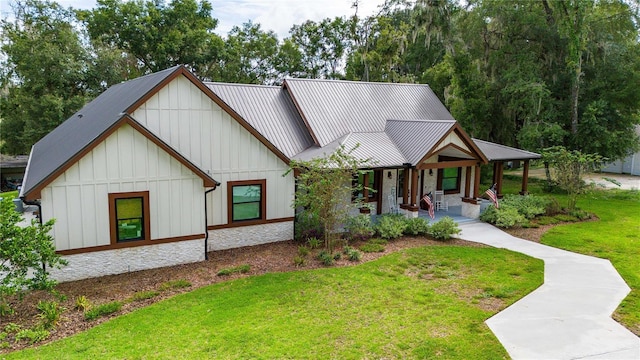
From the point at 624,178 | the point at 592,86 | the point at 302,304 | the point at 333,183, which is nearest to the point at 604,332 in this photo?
the point at 302,304

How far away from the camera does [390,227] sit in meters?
14.9

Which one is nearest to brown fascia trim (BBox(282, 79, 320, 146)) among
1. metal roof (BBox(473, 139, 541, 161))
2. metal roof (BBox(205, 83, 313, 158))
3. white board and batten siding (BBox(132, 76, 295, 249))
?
metal roof (BBox(205, 83, 313, 158))

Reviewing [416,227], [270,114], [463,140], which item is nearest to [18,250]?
[270,114]

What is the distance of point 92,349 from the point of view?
7.56m

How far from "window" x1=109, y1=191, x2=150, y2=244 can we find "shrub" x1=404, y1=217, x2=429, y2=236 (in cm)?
858

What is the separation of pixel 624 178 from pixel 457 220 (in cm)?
2144

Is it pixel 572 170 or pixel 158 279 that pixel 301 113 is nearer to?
pixel 158 279

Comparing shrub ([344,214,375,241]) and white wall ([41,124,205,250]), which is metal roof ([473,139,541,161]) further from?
white wall ([41,124,205,250])

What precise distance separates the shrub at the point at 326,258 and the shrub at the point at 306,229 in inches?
71.7

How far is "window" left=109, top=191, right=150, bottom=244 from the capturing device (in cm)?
1131

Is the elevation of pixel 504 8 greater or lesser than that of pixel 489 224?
greater

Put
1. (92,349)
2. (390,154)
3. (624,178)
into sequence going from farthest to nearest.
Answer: (624,178)
(390,154)
(92,349)

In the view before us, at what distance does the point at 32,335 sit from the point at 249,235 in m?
6.92

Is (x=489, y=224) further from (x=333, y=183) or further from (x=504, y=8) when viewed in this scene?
(x=504, y=8)
